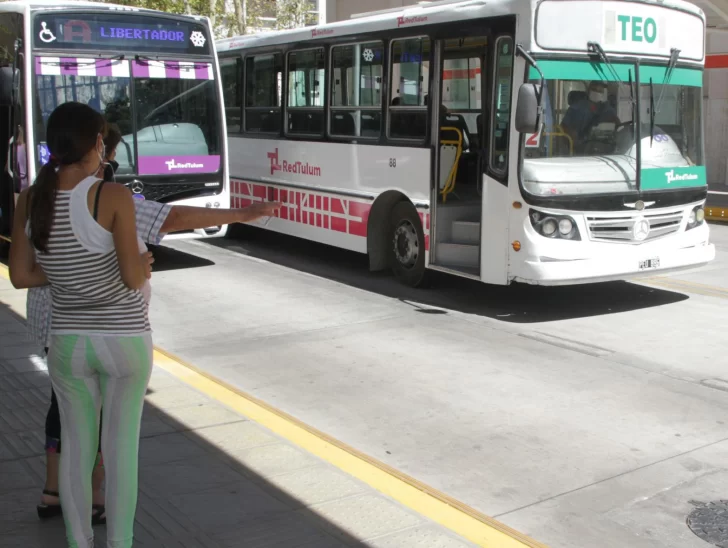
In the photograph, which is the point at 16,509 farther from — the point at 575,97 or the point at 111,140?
the point at 575,97

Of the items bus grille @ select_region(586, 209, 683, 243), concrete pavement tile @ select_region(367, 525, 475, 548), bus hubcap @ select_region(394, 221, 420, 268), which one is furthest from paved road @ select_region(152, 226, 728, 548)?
bus grille @ select_region(586, 209, 683, 243)

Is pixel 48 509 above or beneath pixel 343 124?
beneath

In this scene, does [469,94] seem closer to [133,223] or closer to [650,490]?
[650,490]

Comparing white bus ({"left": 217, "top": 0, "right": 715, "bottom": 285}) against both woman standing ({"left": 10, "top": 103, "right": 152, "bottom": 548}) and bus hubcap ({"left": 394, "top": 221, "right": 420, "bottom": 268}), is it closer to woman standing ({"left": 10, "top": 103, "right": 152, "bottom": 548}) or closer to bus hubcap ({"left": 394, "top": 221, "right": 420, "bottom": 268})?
bus hubcap ({"left": 394, "top": 221, "right": 420, "bottom": 268})

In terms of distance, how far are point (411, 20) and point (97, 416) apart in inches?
306

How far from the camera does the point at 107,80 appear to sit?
11242 mm

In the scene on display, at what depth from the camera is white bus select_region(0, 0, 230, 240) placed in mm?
10859

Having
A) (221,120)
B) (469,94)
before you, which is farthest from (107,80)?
(469,94)

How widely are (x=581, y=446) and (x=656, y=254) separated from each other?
4.12m

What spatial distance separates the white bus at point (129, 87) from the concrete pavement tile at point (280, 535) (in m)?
7.37

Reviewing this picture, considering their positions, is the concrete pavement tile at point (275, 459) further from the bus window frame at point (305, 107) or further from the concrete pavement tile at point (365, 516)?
the bus window frame at point (305, 107)

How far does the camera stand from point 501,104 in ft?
30.2

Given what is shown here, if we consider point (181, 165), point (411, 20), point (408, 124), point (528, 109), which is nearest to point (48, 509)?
point (528, 109)

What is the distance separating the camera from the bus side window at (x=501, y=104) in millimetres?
9094
